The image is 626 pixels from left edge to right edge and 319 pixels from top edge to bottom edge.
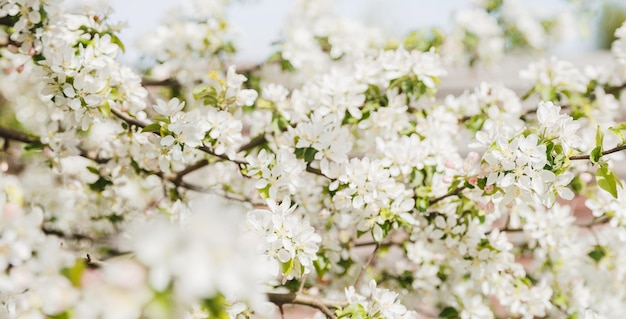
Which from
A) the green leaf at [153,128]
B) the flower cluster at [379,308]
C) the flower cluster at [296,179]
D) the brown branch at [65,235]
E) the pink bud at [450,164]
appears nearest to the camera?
the flower cluster at [296,179]

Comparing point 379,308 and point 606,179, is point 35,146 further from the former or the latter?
point 606,179

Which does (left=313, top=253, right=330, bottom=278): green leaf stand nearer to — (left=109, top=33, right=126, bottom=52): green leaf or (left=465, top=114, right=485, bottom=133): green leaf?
(left=465, top=114, right=485, bottom=133): green leaf

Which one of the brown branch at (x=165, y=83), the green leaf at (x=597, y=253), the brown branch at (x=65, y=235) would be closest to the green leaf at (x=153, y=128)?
the brown branch at (x=165, y=83)

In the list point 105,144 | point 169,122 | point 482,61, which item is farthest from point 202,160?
point 482,61

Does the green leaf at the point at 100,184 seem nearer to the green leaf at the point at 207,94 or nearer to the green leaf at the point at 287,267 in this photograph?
the green leaf at the point at 207,94

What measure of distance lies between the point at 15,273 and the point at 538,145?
103 cm

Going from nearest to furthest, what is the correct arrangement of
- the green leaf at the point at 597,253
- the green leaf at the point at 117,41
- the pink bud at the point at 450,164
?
the pink bud at the point at 450,164 → the green leaf at the point at 117,41 → the green leaf at the point at 597,253

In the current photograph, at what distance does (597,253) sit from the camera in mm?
2189

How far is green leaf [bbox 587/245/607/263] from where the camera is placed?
86.0 inches

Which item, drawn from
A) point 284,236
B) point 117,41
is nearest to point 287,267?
point 284,236

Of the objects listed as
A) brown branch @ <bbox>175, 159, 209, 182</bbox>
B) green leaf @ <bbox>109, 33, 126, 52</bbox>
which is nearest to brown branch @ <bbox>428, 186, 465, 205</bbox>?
brown branch @ <bbox>175, 159, 209, 182</bbox>

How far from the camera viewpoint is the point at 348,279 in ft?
7.88

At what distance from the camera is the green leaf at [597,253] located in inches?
86.0

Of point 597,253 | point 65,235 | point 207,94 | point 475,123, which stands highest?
point 207,94
